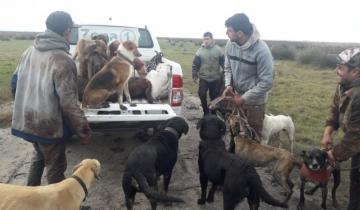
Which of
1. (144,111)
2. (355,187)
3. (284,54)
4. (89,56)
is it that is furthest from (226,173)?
(284,54)

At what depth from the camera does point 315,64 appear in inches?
1078

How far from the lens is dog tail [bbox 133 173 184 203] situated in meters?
3.98

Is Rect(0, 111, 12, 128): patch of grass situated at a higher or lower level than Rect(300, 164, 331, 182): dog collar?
lower

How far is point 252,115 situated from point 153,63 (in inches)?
93.5

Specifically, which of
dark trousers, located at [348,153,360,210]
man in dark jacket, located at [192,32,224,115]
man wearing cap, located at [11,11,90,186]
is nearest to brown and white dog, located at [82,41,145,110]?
man wearing cap, located at [11,11,90,186]

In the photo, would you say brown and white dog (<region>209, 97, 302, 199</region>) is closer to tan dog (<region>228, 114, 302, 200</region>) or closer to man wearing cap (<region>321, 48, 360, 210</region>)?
tan dog (<region>228, 114, 302, 200</region>)

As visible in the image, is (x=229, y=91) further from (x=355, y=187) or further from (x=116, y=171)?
(x=116, y=171)

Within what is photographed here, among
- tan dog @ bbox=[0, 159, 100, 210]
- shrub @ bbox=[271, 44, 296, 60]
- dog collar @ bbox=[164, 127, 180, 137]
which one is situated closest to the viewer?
tan dog @ bbox=[0, 159, 100, 210]

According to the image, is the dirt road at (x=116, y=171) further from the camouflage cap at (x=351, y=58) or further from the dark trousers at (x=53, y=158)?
the camouflage cap at (x=351, y=58)

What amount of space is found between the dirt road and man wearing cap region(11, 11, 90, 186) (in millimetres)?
1201

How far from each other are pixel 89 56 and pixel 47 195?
2.81 meters

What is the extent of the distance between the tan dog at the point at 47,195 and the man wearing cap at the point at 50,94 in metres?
0.62

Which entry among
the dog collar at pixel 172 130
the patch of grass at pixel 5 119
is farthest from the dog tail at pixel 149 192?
the patch of grass at pixel 5 119

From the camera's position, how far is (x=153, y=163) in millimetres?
4465
